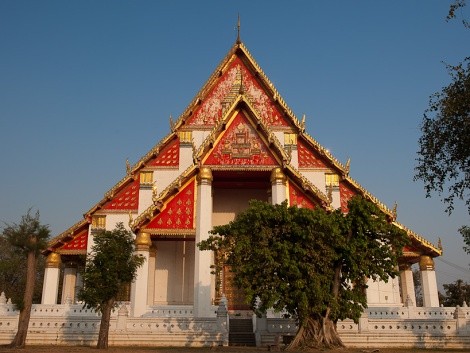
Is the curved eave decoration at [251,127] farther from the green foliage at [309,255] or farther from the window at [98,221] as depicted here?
the green foliage at [309,255]

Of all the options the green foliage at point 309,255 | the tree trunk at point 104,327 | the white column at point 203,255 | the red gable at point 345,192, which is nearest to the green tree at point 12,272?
the white column at point 203,255

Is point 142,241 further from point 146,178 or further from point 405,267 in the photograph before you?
point 405,267

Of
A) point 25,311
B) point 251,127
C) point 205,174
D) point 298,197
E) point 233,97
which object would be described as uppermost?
point 233,97

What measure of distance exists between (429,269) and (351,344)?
5.29m

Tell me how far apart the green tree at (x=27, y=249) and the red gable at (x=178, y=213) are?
421 cm

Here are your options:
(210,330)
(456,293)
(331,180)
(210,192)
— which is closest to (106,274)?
(210,330)

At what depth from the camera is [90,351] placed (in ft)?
33.7

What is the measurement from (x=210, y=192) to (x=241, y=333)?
13.5ft

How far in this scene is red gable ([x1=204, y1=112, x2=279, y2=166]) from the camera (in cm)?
1524

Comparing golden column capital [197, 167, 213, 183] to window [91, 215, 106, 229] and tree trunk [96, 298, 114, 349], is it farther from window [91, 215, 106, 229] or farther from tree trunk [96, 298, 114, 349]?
tree trunk [96, 298, 114, 349]

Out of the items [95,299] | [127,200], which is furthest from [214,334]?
[127,200]

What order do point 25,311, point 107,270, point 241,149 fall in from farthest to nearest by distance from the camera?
point 241,149
point 107,270
point 25,311

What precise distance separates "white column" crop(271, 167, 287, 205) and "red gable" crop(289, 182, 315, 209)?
0.30m

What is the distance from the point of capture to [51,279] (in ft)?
54.7
